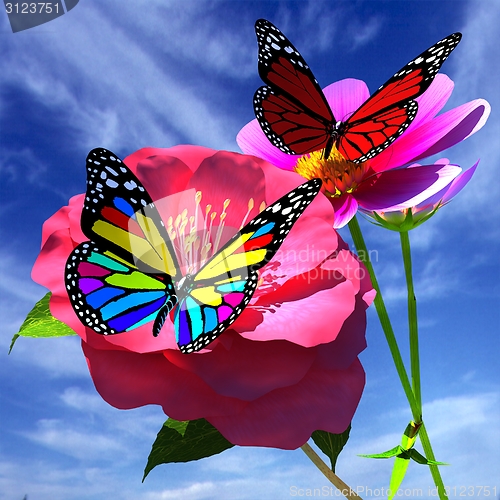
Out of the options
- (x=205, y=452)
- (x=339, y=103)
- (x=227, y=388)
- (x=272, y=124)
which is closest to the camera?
(x=227, y=388)

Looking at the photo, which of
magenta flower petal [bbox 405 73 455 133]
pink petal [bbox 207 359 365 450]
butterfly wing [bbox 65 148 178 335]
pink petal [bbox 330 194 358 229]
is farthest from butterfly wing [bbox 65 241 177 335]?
magenta flower petal [bbox 405 73 455 133]

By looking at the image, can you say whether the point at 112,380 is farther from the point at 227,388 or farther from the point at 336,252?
the point at 336,252

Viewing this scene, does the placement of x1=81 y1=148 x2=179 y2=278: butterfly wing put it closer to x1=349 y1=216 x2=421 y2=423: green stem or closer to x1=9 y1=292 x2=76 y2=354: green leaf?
x1=9 y1=292 x2=76 y2=354: green leaf

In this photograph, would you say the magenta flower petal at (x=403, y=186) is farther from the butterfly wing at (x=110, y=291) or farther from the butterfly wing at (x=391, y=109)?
the butterfly wing at (x=110, y=291)

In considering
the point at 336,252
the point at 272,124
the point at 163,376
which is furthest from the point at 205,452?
the point at 272,124

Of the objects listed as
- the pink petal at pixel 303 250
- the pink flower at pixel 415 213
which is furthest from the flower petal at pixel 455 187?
the pink petal at pixel 303 250

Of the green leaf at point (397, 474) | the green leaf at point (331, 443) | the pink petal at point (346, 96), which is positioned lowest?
the green leaf at point (397, 474)
